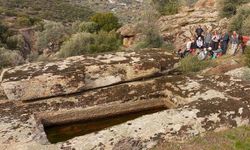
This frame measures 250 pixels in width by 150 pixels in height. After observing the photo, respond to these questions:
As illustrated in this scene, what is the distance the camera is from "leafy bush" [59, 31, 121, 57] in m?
29.2

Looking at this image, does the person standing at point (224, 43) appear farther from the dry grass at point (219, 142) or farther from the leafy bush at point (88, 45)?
the dry grass at point (219, 142)

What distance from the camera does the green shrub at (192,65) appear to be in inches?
612

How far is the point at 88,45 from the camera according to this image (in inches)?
1177

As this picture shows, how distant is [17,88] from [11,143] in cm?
338

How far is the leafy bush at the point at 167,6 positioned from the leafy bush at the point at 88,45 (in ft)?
45.6

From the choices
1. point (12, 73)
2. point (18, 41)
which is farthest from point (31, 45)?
point (12, 73)

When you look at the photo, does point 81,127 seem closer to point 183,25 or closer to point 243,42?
point 243,42

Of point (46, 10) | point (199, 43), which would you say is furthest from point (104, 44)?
point (46, 10)

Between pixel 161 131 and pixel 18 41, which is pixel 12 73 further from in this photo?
pixel 18 41

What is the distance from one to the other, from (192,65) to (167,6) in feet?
102

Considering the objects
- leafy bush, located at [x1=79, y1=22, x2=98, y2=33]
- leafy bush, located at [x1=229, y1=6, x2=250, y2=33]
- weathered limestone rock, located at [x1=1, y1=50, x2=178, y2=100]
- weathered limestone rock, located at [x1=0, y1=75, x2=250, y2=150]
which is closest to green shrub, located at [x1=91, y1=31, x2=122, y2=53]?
leafy bush, located at [x1=229, y1=6, x2=250, y2=33]

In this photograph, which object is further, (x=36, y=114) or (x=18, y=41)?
(x=18, y=41)

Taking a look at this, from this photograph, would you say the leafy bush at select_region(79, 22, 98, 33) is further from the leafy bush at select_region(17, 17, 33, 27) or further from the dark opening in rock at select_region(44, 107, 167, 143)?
the dark opening in rock at select_region(44, 107, 167, 143)

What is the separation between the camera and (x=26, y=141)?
9.48m
